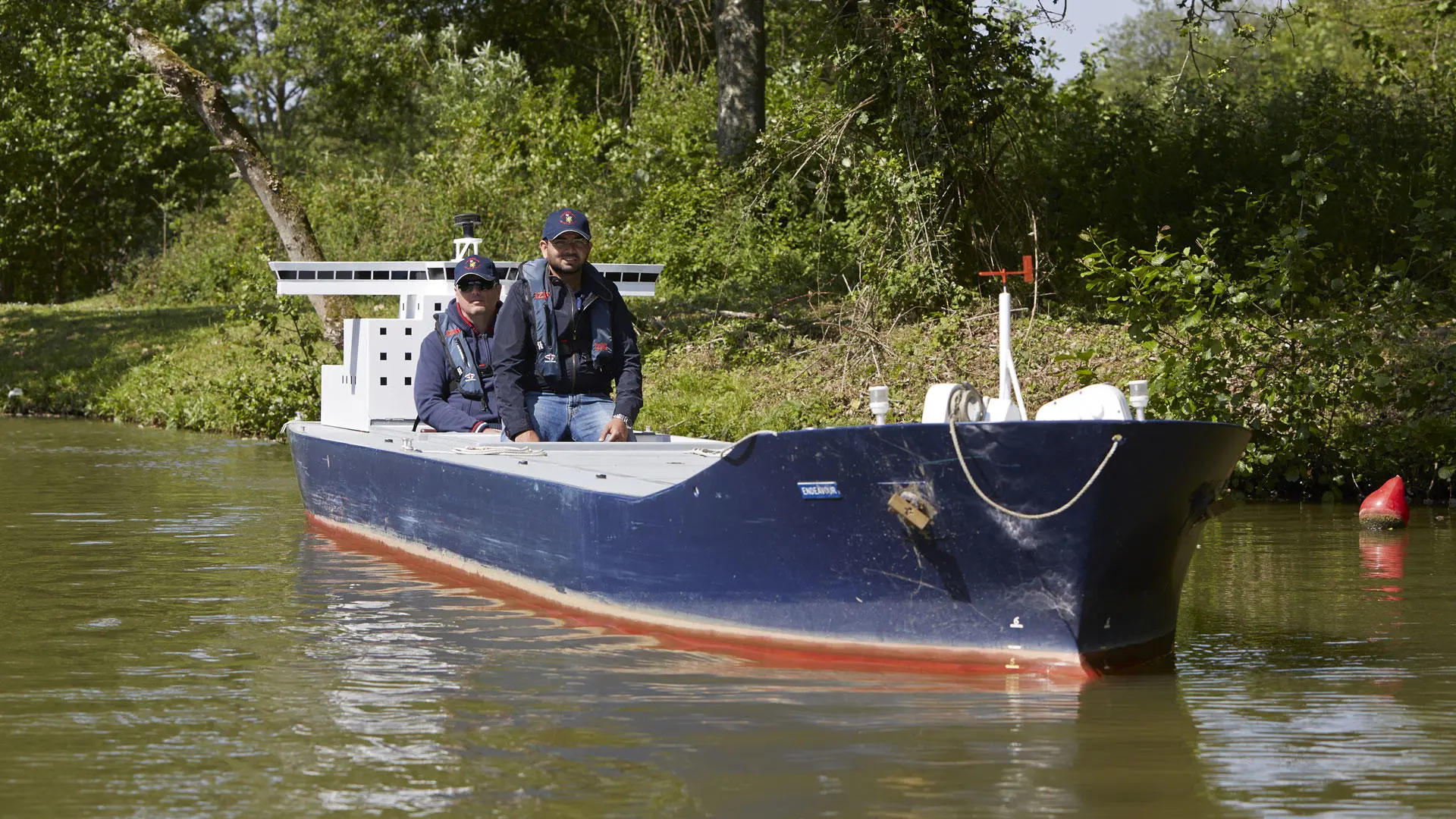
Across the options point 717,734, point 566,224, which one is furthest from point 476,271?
point 717,734

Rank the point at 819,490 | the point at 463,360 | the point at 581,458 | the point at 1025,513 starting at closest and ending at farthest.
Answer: the point at 1025,513 < the point at 819,490 < the point at 581,458 < the point at 463,360

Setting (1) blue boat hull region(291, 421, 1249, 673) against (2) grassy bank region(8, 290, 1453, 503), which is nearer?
(1) blue boat hull region(291, 421, 1249, 673)

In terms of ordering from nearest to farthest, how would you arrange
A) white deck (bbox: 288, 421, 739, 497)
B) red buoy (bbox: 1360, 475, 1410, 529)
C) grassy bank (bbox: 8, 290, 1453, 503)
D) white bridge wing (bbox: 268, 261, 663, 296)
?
white deck (bbox: 288, 421, 739, 497)
red buoy (bbox: 1360, 475, 1410, 529)
white bridge wing (bbox: 268, 261, 663, 296)
grassy bank (bbox: 8, 290, 1453, 503)

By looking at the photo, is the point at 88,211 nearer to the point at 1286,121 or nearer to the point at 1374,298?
the point at 1286,121

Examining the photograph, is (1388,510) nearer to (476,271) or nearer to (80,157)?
(476,271)

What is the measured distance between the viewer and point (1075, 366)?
1479 cm

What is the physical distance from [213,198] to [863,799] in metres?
37.8

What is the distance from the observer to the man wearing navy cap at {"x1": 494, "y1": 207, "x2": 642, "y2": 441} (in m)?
9.39

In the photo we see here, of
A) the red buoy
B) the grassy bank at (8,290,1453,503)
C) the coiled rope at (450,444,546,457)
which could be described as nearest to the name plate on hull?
the coiled rope at (450,444,546,457)

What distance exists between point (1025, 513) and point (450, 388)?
5.72m

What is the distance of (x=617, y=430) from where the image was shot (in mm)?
9648

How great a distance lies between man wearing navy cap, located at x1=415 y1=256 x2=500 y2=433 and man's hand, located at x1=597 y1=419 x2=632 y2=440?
Answer: 1.37 metres

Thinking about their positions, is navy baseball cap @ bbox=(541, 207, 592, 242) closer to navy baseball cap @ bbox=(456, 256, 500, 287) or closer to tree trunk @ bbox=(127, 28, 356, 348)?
navy baseball cap @ bbox=(456, 256, 500, 287)

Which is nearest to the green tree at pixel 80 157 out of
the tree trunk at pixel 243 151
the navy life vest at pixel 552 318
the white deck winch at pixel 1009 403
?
the tree trunk at pixel 243 151
